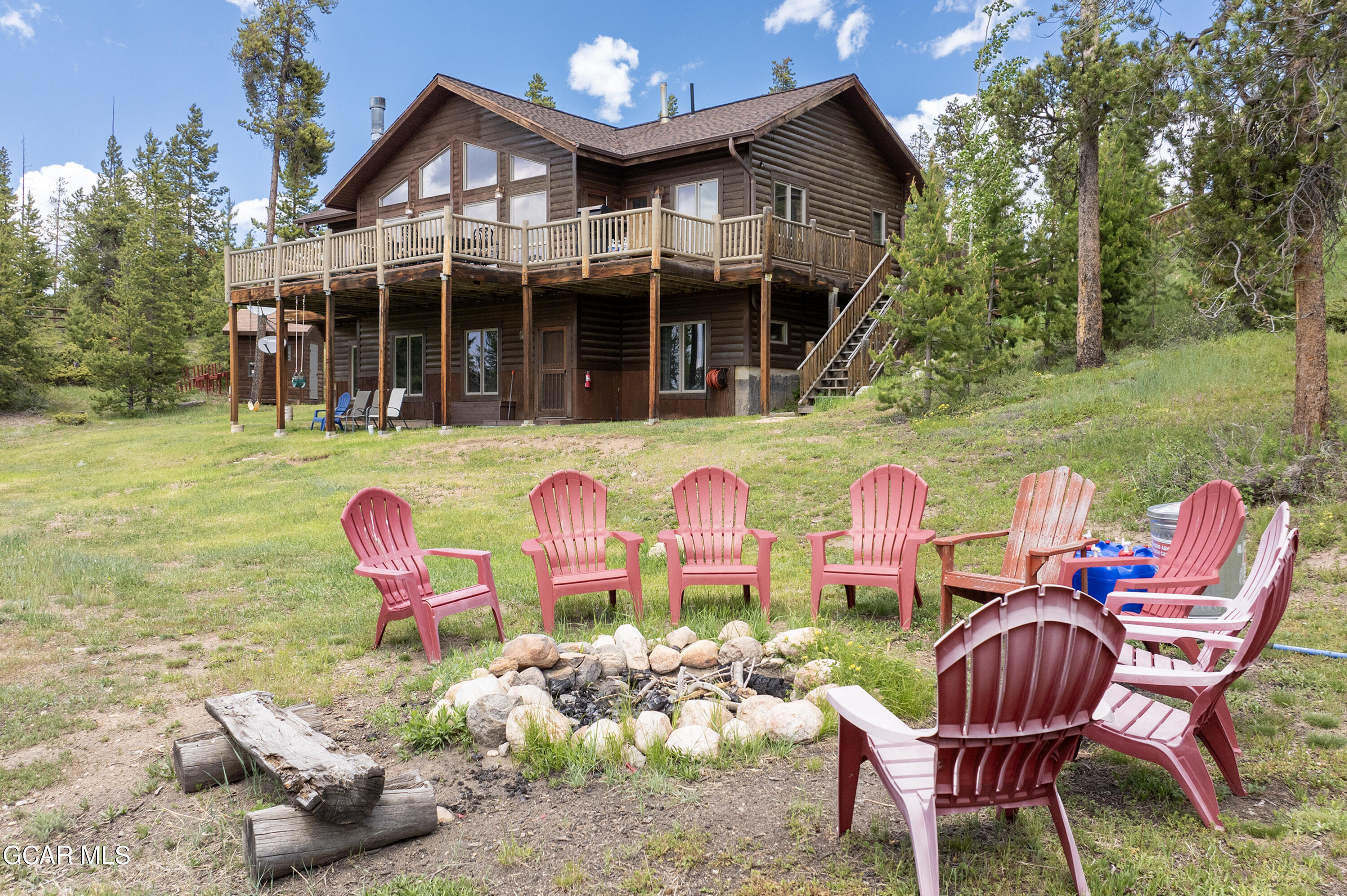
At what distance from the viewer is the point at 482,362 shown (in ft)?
70.0

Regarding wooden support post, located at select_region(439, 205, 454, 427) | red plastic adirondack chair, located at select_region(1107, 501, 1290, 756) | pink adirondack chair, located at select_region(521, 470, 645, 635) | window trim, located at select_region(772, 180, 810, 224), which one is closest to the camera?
red plastic adirondack chair, located at select_region(1107, 501, 1290, 756)

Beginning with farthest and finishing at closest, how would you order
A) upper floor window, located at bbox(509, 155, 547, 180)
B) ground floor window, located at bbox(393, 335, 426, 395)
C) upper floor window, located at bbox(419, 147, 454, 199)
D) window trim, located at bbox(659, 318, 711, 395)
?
ground floor window, located at bbox(393, 335, 426, 395)
upper floor window, located at bbox(419, 147, 454, 199)
upper floor window, located at bbox(509, 155, 547, 180)
window trim, located at bbox(659, 318, 711, 395)

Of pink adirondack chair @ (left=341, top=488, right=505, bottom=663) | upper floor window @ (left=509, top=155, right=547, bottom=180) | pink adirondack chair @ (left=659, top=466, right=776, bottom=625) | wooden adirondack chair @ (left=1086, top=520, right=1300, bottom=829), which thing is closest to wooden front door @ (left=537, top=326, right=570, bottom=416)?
upper floor window @ (left=509, top=155, right=547, bottom=180)

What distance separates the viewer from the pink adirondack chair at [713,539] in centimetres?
591

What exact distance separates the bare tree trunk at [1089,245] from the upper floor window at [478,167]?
522 inches

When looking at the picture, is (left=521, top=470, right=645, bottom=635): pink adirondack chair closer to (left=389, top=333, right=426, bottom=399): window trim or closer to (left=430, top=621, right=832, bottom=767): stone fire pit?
(left=430, top=621, right=832, bottom=767): stone fire pit

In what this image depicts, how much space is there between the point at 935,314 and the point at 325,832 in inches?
449

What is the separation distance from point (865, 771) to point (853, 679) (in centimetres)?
63

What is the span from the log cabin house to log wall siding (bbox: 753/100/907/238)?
0.22ft

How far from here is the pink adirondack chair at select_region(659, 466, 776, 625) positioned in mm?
5914

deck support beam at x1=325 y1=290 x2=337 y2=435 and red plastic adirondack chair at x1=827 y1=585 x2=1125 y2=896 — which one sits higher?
deck support beam at x1=325 y1=290 x2=337 y2=435

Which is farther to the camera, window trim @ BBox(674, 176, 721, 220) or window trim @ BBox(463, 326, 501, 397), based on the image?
window trim @ BBox(463, 326, 501, 397)

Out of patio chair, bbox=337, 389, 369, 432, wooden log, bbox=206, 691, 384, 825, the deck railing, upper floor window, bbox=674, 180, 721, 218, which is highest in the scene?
upper floor window, bbox=674, 180, 721, 218

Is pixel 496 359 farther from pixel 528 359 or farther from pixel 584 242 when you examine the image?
pixel 584 242
